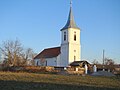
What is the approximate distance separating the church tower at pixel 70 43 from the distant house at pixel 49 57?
67.8 inches

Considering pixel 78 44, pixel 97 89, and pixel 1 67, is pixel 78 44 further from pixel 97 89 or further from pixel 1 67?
pixel 97 89

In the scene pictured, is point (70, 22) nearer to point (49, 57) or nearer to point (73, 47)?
point (73, 47)

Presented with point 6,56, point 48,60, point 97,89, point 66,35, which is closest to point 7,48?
point 6,56

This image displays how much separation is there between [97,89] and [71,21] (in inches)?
2215

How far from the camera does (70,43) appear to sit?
6556cm

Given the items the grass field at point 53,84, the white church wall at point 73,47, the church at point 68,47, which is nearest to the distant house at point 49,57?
the church at point 68,47

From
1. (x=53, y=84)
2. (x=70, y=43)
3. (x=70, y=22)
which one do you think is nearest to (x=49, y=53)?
(x=70, y=43)

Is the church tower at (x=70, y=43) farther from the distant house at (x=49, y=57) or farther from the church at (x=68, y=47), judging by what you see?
the distant house at (x=49, y=57)

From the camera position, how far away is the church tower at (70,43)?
65688 mm

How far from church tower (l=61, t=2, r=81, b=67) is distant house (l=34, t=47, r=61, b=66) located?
172 cm

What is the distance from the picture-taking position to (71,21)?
227 feet

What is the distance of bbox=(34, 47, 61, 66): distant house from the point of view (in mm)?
68488

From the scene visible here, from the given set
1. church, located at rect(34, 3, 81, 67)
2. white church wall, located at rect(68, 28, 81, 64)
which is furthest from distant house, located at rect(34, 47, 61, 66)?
white church wall, located at rect(68, 28, 81, 64)

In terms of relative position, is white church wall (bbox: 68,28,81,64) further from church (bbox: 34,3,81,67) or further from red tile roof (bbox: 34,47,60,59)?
red tile roof (bbox: 34,47,60,59)
